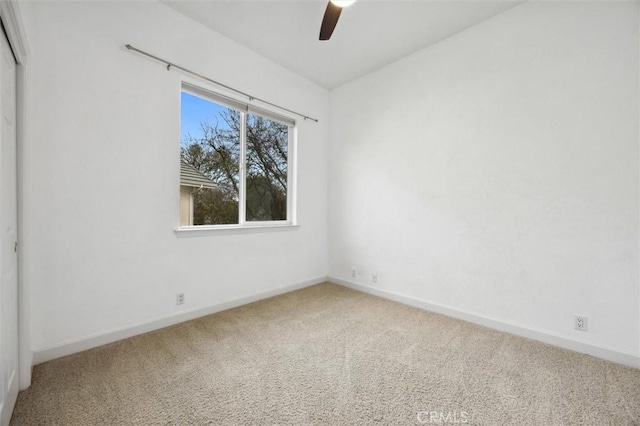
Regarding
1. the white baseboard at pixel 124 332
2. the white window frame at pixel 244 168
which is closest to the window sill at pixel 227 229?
the white window frame at pixel 244 168

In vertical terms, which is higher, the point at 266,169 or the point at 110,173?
the point at 266,169

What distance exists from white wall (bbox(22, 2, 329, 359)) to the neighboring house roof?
6.5 inches

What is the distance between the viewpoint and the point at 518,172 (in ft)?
7.70

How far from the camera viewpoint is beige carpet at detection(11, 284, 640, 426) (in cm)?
141

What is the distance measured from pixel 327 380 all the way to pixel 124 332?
1.67 metres

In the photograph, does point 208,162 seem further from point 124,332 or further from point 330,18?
point 330,18

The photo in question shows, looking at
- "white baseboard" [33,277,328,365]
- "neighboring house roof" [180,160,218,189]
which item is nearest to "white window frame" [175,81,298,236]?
"neighboring house roof" [180,160,218,189]

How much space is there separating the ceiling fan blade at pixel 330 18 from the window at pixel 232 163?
1.34m

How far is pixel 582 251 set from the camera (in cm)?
207

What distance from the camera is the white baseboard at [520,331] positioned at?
1.92 meters

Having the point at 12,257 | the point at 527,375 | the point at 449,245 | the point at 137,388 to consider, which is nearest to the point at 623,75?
the point at 449,245

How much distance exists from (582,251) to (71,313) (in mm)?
3786

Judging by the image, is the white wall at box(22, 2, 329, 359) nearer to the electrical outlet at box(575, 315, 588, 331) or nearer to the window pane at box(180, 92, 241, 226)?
the window pane at box(180, 92, 241, 226)

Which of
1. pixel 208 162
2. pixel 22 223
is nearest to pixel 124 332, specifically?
pixel 22 223
